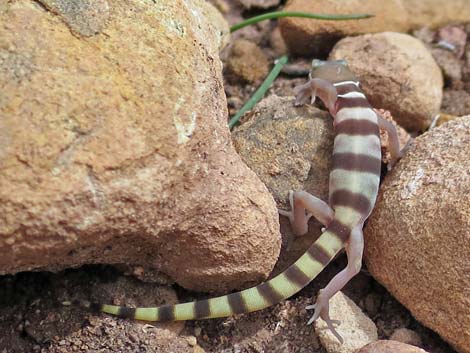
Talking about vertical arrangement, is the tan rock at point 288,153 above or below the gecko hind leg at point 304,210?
above

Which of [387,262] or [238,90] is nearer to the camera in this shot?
[387,262]

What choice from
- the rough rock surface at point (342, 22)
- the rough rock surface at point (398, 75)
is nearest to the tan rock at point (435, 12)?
the rough rock surface at point (342, 22)

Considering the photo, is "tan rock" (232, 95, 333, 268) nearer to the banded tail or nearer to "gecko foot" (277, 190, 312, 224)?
"gecko foot" (277, 190, 312, 224)

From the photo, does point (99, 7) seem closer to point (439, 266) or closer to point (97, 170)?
point (97, 170)

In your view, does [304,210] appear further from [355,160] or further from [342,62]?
[342,62]

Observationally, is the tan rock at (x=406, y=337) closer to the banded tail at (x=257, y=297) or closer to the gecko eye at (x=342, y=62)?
the banded tail at (x=257, y=297)

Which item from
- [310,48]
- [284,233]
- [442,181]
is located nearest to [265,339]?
[284,233]
